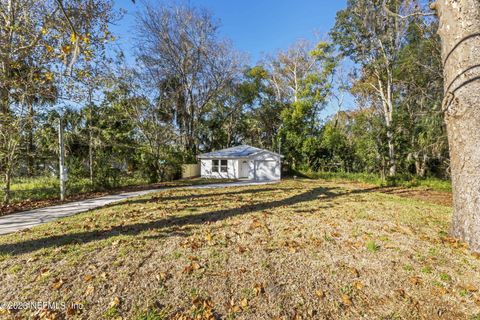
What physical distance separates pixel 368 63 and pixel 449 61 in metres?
15.2

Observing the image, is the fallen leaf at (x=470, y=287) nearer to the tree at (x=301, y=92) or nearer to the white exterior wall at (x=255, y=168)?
the white exterior wall at (x=255, y=168)

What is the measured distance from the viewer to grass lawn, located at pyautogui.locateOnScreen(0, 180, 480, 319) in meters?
2.41

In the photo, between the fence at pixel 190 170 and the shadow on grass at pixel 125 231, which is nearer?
the shadow on grass at pixel 125 231

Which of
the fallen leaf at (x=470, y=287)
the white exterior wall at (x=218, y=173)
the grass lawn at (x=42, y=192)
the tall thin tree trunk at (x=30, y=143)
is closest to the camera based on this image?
the fallen leaf at (x=470, y=287)

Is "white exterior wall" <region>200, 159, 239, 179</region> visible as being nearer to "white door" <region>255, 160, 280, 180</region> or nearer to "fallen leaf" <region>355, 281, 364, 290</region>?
"white door" <region>255, 160, 280, 180</region>

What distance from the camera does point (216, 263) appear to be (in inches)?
126

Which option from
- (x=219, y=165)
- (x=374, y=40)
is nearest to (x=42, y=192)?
(x=219, y=165)

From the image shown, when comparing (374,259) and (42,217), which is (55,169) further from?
(374,259)

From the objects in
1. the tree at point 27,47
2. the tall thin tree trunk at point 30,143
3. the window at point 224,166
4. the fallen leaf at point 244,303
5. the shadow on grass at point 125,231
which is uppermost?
the tree at point 27,47

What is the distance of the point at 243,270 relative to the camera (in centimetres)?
303

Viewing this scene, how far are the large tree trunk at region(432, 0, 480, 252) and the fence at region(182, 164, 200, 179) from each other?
17848mm

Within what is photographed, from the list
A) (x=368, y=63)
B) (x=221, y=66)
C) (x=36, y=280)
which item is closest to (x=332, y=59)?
(x=368, y=63)

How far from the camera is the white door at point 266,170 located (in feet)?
65.7

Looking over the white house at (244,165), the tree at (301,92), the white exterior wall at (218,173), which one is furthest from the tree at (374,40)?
the white exterior wall at (218,173)
